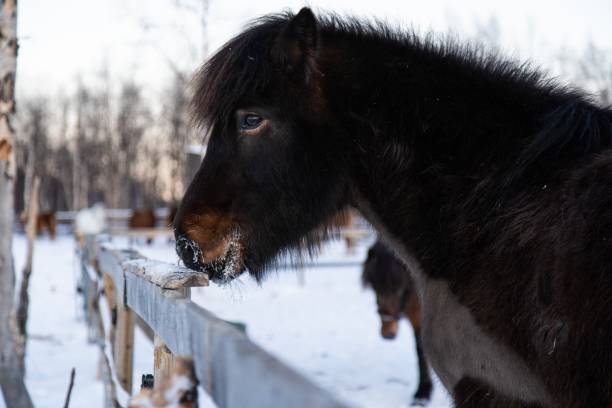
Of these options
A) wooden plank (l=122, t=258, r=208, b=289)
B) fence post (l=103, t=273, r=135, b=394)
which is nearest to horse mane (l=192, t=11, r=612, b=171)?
wooden plank (l=122, t=258, r=208, b=289)

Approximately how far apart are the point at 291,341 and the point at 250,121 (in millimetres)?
6642

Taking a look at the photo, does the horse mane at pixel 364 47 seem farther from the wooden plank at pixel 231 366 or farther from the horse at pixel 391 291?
the horse at pixel 391 291

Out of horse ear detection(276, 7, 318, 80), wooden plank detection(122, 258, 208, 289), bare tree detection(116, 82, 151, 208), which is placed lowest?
wooden plank detection(122, 258, 208, 289)

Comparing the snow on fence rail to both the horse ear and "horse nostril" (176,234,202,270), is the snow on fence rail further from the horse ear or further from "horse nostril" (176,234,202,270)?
the horse ear

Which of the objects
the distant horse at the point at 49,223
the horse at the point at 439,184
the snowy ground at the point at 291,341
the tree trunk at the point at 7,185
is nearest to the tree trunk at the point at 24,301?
the snowy ground at the point at 291,341

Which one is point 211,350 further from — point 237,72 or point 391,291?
point 391,291

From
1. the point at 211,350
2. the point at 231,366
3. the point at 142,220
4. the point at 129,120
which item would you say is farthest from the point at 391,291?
the point at 129,120

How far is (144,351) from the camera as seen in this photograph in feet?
23.2

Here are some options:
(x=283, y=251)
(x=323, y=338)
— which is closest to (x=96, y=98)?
(x=323, y=338)

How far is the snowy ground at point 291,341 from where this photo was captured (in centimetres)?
578

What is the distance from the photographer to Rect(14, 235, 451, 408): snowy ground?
19.0ft

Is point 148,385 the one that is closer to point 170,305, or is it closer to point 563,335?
point 170,305

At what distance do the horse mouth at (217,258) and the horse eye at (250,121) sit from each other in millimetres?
435

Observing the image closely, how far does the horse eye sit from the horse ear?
0.77ft
